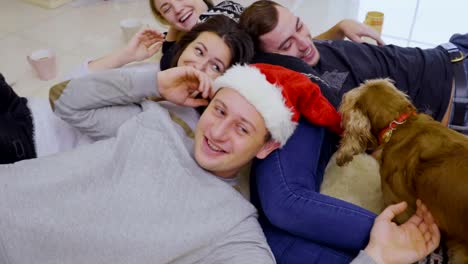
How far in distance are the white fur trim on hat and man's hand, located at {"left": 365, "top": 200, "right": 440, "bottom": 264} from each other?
0.36 m

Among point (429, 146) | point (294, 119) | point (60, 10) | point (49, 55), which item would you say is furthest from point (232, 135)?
point (60, 10)

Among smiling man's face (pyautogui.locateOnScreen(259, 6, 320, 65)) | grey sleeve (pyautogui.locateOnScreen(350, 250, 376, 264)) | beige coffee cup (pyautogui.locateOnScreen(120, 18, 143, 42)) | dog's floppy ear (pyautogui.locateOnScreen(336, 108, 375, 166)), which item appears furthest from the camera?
beige coffee cup (pyautogui.locateOnScreen(120, 18, 143, 42))

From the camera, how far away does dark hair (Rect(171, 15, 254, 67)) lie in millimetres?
1457

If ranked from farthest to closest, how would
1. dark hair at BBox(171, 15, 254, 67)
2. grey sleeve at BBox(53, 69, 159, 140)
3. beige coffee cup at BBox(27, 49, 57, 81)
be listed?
beige coffee cup at BBox(27, 49, 57, 81) → dark hair at BBox(171, 15, 254, 67) → grey sleeve at BBox(53, 69, 159, 140)

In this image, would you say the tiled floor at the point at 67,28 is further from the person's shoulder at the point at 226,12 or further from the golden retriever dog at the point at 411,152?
the golden retriever dog at the point at 411,152

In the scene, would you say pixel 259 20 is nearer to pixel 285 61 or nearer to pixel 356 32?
pixel 285 61

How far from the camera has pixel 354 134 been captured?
4.40 ft

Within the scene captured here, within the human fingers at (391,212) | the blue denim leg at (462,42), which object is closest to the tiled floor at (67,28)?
the blue denim leg at (462,42)

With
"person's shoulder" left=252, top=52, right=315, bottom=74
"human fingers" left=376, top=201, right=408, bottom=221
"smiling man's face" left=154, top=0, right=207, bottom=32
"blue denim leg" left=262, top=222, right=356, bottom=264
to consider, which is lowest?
"blue denim leg" left=262, top=222, right=356, bottom=264

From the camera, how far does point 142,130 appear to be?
1156 mm

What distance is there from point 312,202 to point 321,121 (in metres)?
0.32

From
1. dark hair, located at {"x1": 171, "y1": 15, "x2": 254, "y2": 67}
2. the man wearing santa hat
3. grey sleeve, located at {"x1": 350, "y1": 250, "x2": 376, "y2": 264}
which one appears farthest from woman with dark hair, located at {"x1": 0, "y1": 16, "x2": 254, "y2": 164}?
grey sleeve, located at {"x1": 350, "y1": 250, "x2": 376, "y2": 264}

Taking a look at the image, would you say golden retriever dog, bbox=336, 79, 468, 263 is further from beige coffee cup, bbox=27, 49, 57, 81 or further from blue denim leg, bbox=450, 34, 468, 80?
beige coffee cup, bbox=27, 49, 57, 81

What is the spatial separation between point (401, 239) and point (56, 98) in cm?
108
